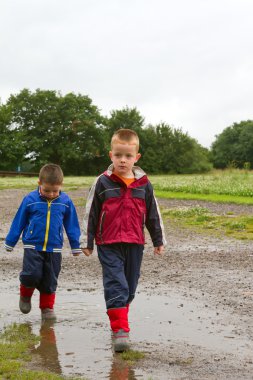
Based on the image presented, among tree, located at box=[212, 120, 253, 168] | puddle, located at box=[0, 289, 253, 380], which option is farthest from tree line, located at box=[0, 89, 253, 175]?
puddle, located at box=[0, 289, 253, 380]

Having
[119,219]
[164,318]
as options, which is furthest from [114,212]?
[164,318]

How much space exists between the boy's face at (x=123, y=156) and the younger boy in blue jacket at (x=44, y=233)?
867mm

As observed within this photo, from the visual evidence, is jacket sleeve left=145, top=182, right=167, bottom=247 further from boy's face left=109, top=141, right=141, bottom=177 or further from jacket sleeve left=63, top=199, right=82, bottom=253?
jacket sleeve left=63, top=199, right=82, bottom=253

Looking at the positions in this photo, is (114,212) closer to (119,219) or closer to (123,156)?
(119,219)

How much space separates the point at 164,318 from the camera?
664cm

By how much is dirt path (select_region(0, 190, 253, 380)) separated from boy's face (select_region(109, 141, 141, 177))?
1574 mm

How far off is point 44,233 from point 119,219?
107 centimetres

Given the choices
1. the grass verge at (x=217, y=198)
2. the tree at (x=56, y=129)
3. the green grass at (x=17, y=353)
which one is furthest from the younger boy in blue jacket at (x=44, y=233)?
the tree at (x=56, y=129)

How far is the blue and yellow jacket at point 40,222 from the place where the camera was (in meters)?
6.59

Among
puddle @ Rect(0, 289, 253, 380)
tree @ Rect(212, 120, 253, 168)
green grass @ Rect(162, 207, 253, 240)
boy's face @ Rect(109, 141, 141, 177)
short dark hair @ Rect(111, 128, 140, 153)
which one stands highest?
tree @ Rect(212, 120, 253, 168)

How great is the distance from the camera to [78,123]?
87438 millimetres

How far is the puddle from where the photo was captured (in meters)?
5.13

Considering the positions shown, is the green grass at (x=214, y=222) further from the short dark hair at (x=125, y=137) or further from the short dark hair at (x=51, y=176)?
the short dark hair at (x=125, y=137)

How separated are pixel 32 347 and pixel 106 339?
2.29 feet
